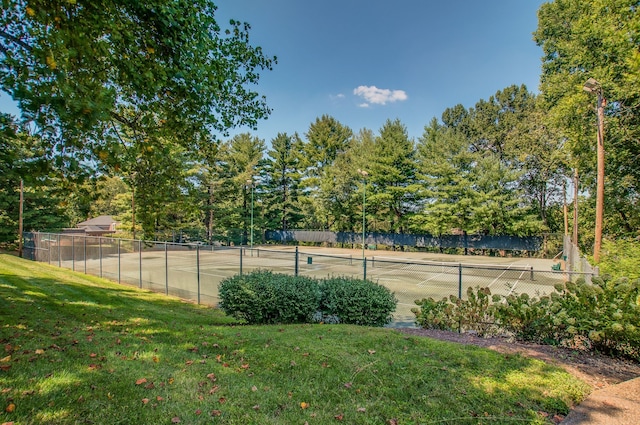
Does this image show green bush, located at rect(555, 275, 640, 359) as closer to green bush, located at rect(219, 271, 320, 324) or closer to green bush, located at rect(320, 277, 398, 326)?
green bush, located at rect(320, 277, 398, 326)

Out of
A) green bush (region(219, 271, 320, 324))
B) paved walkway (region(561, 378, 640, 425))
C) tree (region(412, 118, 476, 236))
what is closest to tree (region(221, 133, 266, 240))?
tree (region(412, 118, 476, 236))

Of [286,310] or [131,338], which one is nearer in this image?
[131,338]

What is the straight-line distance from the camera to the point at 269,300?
6352mm

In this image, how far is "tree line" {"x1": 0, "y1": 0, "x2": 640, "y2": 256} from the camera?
3.20m

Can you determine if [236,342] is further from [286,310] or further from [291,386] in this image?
[286,310]

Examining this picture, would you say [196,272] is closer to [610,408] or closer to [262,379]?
[262,379]

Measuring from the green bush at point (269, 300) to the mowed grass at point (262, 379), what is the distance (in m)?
1.15

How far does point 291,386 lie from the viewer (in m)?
3.30

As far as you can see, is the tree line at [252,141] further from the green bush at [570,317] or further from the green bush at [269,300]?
the green bush at [570,317]

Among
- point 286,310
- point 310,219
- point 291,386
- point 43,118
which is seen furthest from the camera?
point 310,219

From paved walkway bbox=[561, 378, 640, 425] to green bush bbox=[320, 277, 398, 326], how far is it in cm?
361

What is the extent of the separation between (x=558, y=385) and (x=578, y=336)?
2.28 meters

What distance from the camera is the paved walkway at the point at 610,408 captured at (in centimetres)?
289

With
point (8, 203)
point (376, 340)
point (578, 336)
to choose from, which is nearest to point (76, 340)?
point (376, 340)
